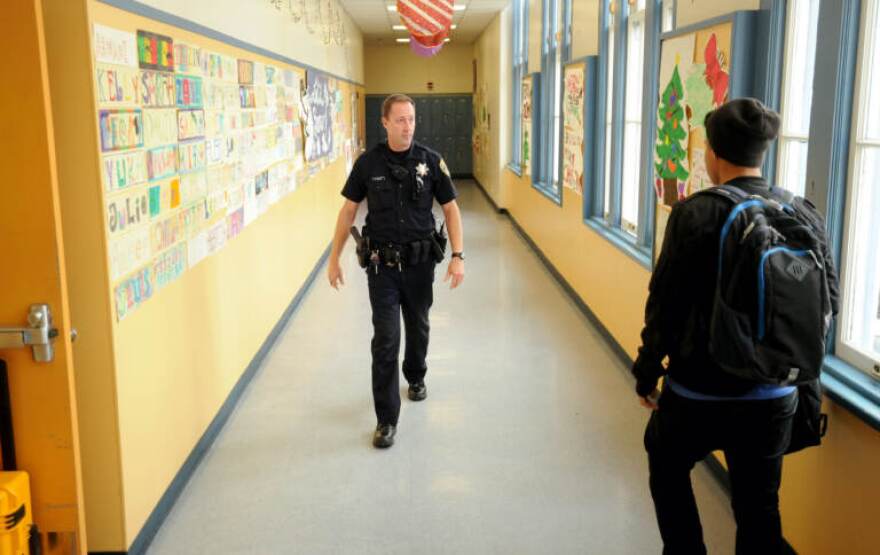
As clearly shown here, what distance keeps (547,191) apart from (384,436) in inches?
192

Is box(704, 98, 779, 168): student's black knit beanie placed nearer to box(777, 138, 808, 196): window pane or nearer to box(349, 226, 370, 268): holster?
box(777, 138, 808, 196): window pane

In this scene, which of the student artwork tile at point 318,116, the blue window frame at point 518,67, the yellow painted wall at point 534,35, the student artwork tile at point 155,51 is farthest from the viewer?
the blue window frame at point 518,67

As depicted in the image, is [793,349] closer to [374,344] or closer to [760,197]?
[760,197]

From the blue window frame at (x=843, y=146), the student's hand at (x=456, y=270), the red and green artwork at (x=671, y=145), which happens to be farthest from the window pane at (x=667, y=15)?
the blue window frame at (x=843, y=146)

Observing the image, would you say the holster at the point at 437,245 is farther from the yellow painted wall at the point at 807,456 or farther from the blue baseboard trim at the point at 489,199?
the blue baseboard trim at the point at 489,199

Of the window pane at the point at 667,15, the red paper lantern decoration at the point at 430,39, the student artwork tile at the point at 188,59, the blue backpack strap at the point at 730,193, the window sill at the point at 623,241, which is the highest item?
the red paper lantern decoration at the point at 430,39

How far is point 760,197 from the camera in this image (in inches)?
73.7

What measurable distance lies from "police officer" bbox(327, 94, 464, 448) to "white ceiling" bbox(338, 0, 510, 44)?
24.4 feet

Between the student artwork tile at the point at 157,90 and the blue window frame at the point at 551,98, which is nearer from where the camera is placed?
the student artwork tile at the point at 157,90

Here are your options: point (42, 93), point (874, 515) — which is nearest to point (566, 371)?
point (874, 515)

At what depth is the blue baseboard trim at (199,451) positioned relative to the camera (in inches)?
109

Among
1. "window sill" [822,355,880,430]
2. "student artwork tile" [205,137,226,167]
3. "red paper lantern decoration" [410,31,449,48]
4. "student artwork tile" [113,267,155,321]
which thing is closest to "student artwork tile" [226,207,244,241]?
"student artwork tile" [205,137,226,167]

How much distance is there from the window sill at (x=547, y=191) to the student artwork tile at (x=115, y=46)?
4.79 meters

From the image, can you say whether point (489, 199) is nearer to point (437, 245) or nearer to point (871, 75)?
point (437, 245)
